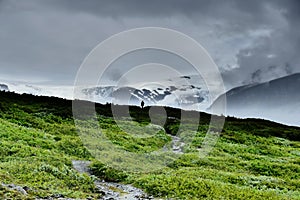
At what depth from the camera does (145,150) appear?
37.2 metres

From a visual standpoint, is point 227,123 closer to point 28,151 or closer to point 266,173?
point 266,173

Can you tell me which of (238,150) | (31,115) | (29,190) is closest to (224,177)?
(29,190)

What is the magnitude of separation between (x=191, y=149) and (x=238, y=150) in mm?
6242

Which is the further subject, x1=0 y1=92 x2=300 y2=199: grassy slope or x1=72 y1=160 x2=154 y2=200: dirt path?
x1=0 y1=92 x2=300 y2=199: grassy slope

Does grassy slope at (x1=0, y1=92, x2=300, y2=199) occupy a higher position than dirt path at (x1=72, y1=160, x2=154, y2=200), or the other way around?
grassy slope at (x1=0, y1=92, x2=300, y2=199)

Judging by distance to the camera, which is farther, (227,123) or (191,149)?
(227,123)

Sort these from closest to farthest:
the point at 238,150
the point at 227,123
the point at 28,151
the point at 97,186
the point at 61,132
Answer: the point at 97,186 < the point at 28,151 < the point at 61,132 < the point at 238,150 < the point at 227,123

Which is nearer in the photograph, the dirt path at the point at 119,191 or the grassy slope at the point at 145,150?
the dirt path at the point at 119,191

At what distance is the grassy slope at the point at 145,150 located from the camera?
21.4 m

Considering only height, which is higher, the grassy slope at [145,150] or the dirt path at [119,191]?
the grassy slope at [145,150]

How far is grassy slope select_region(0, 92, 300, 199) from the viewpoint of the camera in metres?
21.4

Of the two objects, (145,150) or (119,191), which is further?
(145,150)

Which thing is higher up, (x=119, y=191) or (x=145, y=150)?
(x=145, y=150)

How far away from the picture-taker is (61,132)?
3941cm
